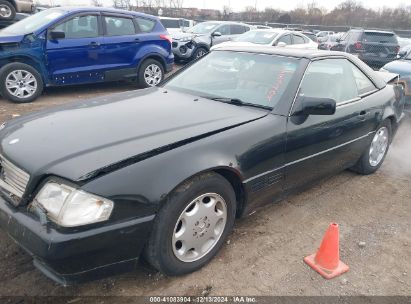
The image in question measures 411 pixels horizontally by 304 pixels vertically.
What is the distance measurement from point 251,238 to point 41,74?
5790 millimetres

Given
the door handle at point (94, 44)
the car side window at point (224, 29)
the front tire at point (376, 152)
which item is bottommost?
the front tire at point (376, 152)

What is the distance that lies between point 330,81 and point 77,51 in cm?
542

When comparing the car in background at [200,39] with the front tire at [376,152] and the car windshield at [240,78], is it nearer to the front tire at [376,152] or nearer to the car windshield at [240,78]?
the front tire at [376,152]

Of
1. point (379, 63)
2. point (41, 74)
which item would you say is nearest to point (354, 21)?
point (379, 63)

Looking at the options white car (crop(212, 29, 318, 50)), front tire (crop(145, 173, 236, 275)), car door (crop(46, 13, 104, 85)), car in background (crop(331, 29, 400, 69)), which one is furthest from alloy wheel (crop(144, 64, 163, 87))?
car in background (crop(331, 29, 400, 69))

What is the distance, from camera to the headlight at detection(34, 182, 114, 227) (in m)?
2.04

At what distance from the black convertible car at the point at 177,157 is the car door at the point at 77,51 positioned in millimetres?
4147

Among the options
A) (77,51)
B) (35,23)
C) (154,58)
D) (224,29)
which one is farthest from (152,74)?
(224,29)

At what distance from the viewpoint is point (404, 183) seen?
14.6 feet

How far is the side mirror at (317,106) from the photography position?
296cm

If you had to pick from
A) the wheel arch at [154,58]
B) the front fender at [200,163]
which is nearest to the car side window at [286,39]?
the wheel arch at [154,58]

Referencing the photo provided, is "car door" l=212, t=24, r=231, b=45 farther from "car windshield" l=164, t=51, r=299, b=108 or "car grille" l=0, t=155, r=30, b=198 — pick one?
"car grille" l=0, t=155, r=30, b=198

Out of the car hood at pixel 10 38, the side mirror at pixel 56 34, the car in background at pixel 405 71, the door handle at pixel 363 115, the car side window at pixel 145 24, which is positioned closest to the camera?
the door handle at pixel 363 115

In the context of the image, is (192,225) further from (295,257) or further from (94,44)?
(94,44)
